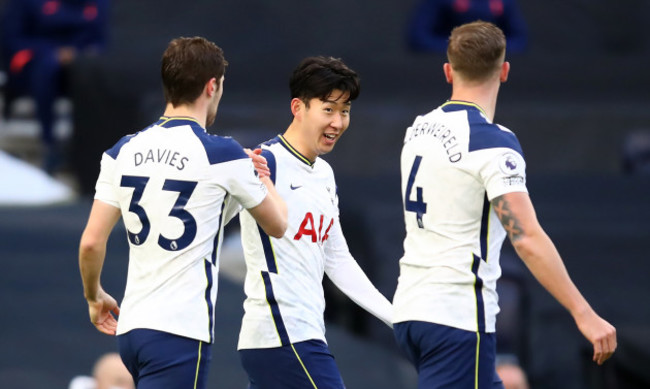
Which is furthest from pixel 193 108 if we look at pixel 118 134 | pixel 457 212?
pixel 118 134

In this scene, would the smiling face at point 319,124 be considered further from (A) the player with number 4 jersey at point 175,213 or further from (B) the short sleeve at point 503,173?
(B) the short sleeve at point 503,173

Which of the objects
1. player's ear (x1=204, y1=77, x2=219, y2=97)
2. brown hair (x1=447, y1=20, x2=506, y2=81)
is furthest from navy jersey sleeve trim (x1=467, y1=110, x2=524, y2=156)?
player's ear (x1=204, y1=77, x2=219, y2=97)

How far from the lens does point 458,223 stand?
4.21 meters

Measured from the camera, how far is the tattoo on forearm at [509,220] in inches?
161

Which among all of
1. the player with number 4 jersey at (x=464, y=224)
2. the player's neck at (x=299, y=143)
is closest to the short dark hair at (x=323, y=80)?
the player's neck at (x=299, y=143)

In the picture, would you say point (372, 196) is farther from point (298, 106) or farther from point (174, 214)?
point (174, 214)

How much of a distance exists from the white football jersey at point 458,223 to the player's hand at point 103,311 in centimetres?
105

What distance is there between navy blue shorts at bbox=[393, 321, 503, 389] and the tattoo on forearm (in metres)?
Answer: 0.38

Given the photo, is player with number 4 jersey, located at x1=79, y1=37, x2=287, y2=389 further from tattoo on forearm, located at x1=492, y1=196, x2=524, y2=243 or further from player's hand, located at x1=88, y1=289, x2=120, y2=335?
tattoo on forearm, located at x1=492, y1=196, x2=524, y2=243

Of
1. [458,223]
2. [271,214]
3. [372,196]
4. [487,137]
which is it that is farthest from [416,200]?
[372,196]

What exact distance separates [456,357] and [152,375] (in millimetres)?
1050

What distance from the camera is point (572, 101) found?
33.6 feet

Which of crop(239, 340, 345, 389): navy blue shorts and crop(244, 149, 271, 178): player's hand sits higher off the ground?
crop(244, 149, 271, 178): player's hand

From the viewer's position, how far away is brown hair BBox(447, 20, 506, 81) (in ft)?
13.9
